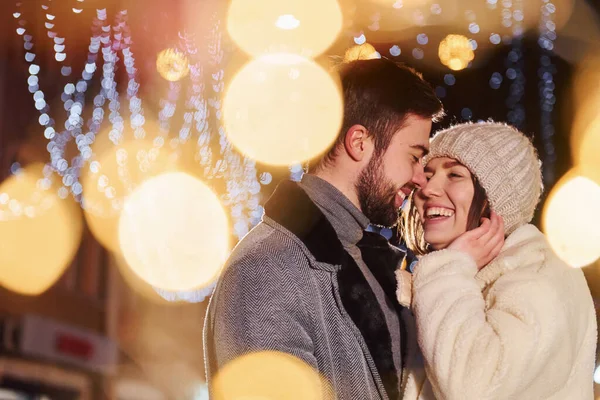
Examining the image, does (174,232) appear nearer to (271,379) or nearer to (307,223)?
(307,223)

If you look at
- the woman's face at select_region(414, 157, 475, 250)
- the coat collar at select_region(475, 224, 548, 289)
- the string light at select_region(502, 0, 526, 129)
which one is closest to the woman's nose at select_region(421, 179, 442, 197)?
the woman's face at select_region(414, 157, 475, 250)

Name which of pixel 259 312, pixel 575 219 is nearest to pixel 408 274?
pixel 259 312

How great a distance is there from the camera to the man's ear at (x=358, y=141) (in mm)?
3297

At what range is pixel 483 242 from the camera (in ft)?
10.1

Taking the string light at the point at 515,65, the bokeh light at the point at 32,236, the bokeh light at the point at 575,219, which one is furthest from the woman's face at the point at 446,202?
the bokeh light at the point at 32,236

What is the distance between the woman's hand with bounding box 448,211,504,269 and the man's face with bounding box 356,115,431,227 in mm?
325

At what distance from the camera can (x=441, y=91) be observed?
29.3 ft

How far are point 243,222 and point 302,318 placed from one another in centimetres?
1861

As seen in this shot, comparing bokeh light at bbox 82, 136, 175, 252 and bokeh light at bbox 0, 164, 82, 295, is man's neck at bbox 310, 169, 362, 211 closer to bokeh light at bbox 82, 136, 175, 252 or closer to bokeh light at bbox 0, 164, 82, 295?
bokeh light at bbox 0, 164, 82, 295

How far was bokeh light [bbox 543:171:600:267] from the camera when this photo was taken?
9.57 meters

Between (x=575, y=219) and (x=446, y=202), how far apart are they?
8.57 m

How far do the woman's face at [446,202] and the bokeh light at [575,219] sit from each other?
224 inches

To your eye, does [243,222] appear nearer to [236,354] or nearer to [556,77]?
[556,77]

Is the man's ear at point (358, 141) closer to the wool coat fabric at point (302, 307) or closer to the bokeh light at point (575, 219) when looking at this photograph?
the wool coat fabric at point (302, 307)
